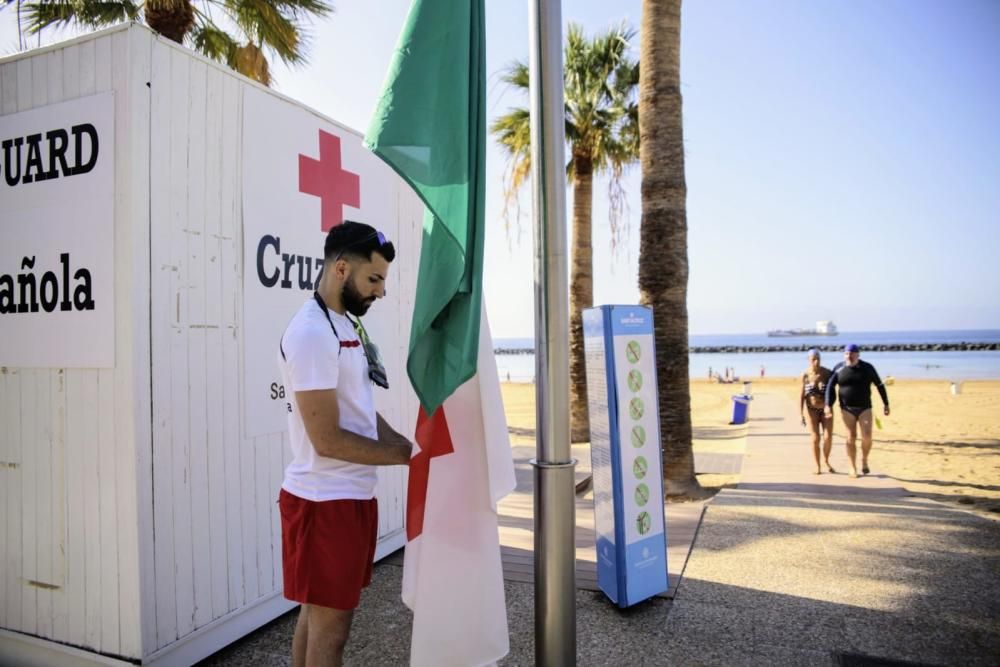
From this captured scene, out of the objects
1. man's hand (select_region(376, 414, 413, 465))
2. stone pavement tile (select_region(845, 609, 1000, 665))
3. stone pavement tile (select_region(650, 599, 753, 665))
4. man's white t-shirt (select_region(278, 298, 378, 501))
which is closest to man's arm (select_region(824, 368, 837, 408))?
stone pavement tile (select_region(845, 609, 1000, 665))

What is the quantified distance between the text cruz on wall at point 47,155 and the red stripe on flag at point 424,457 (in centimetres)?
195

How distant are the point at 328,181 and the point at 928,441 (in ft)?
40.6

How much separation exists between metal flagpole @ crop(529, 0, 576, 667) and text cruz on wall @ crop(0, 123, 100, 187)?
2018 mm

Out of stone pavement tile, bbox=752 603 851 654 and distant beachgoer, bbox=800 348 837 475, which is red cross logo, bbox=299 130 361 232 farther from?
distant beachgoer, bbox=800 348 837 475

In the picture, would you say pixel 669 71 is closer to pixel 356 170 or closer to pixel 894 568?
pixel 356 170

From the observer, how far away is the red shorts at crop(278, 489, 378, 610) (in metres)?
1.98

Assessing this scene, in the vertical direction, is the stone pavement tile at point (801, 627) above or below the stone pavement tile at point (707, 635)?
above

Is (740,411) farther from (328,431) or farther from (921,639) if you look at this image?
(328,431)

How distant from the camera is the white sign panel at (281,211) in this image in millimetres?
3209

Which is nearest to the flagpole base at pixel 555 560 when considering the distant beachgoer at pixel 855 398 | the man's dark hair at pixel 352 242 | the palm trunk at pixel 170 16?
the man's dark hair at pixel 352 242

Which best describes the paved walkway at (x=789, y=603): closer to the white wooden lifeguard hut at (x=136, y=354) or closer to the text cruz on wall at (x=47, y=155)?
the white wooden lifeguard hut at (x=136, y=354)

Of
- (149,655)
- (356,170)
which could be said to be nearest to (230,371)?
(149,655)

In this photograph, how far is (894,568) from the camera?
4043mm

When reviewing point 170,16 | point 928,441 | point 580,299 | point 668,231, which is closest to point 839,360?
point 928,441
